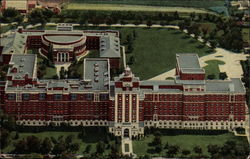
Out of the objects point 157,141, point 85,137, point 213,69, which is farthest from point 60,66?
point 157,141

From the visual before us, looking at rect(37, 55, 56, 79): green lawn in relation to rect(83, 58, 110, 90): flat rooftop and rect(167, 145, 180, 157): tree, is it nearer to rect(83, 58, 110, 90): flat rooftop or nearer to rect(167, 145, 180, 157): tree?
rect(83, 58, 110, 90): flat rooftop

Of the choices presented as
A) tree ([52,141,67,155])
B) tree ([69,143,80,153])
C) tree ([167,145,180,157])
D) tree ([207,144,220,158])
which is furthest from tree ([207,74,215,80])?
tree ([52,141,67,155])

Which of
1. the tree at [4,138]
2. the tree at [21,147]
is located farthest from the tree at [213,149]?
the tree at [4,138]

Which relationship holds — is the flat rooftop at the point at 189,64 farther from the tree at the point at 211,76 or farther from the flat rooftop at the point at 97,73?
the flat rooftop at the point at 97,73

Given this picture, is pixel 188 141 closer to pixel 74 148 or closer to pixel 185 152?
pixel 185 152

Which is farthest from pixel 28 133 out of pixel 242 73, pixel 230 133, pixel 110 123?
Result: pixel 242 73

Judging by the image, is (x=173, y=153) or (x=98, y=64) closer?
(x=173, y=153)

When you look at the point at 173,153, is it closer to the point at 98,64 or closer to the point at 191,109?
the point at 191,109
